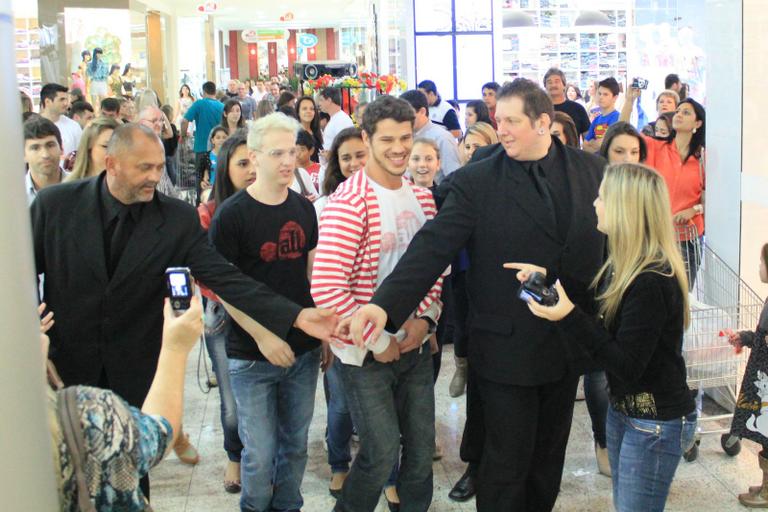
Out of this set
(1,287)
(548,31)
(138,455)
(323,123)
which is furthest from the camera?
(548,31)

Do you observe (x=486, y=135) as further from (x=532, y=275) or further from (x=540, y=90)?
(x=532, y=275)

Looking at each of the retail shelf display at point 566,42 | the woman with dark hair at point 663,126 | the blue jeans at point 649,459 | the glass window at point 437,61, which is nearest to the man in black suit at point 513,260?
the blue jeans at point 649,459

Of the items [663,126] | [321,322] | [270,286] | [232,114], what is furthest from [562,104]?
[321,322]

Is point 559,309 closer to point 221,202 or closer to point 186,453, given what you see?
point 221,202

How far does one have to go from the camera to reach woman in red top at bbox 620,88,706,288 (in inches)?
233

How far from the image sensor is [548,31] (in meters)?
17.7

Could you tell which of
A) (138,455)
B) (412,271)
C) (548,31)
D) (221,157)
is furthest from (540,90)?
(548,31)

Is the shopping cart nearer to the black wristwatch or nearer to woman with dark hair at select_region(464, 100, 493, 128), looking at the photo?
the black wristwatch

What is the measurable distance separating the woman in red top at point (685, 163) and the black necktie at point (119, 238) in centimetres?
364

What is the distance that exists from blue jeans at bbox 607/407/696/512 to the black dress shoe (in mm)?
1403

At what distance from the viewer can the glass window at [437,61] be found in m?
16.3

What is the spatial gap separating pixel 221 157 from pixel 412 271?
1.49 meters

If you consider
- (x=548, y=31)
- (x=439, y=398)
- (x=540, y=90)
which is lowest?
(x=439, y=398)

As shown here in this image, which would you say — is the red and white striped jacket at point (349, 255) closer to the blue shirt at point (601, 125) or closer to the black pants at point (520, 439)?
the black pants at point (520, 439)
